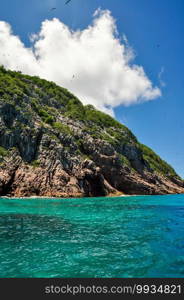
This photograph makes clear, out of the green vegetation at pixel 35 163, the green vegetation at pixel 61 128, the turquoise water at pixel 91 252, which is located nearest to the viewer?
the turquoise water at pixel 91 252

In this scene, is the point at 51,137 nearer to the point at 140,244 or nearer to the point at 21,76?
the point at 21,76

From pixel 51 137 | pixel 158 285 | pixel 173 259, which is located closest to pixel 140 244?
pixel 173 259

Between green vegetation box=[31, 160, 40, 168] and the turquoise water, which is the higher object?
green vegetation box=[31, 160, 40, 168]

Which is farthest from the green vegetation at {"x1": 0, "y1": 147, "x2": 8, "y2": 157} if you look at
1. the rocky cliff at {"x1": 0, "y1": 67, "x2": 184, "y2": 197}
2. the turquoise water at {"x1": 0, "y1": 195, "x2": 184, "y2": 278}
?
the turquoise water at {"x1": 0, "y1": 195, "x2": 184, "y2": 278}

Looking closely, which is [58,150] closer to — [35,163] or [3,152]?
[35,163]

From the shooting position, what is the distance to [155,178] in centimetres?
10088

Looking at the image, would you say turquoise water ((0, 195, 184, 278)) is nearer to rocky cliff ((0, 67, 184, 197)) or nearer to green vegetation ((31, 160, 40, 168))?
rocky cliff ((0, 67, 184, 197))

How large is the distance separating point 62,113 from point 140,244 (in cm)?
8071

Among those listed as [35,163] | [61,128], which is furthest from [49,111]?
[35,163]

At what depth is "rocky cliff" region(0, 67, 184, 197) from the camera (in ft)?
201

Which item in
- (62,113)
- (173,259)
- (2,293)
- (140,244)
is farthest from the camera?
(62,113)

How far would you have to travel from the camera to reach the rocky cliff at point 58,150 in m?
61.2

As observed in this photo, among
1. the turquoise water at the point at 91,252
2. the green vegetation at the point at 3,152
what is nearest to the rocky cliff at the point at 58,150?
the green vegetation at the point at 3,152

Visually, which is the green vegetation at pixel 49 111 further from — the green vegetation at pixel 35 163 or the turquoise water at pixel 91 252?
the turquoise water at pixel 91 252
